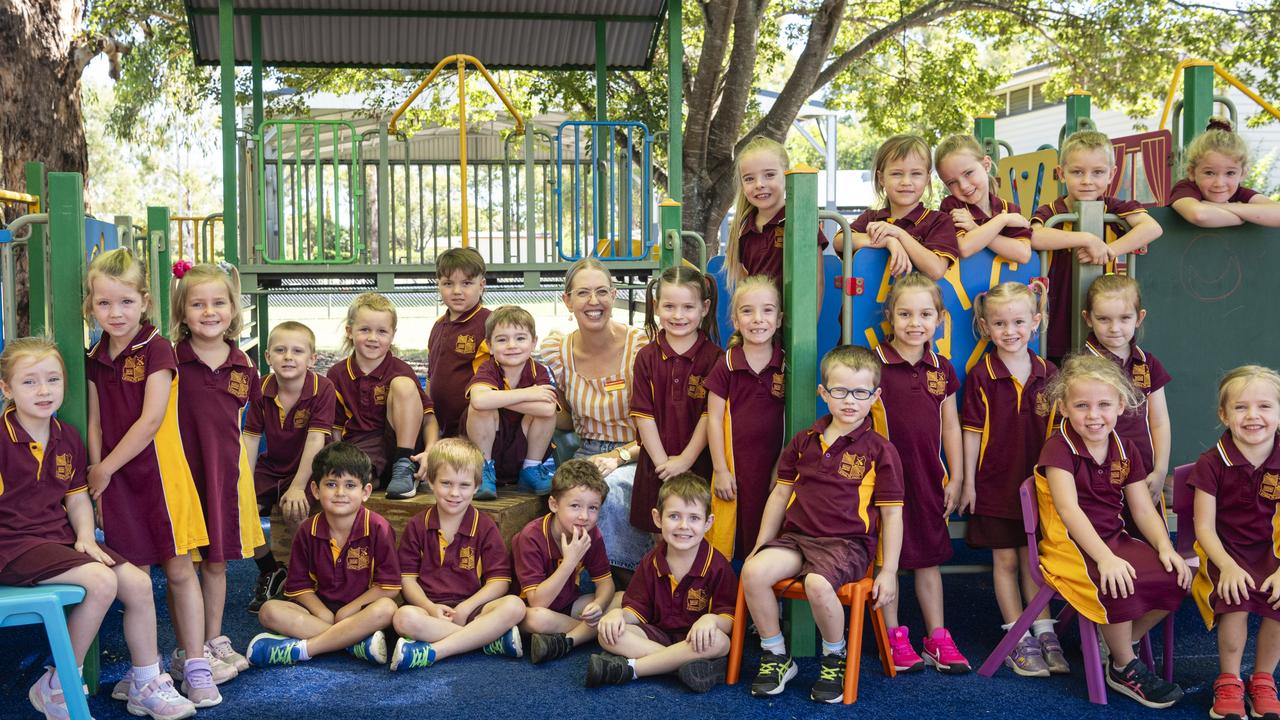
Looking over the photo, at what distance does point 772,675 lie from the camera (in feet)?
13.0

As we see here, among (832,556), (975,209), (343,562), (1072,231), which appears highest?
(975,209)

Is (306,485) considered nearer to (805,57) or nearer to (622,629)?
(622,629)

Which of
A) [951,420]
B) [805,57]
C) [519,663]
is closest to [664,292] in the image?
[951,420]

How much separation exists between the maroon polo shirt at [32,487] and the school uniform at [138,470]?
0.62ft

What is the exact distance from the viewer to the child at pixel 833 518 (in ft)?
12.9

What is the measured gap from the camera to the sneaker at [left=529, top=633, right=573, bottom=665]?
167 inches

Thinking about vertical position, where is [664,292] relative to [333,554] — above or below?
above

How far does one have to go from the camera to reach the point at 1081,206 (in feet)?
15.3

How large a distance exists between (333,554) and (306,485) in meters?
0.50

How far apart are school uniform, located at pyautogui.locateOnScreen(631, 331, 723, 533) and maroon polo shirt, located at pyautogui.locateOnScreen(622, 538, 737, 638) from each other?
0.50 meters

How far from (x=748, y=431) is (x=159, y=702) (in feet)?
7.50

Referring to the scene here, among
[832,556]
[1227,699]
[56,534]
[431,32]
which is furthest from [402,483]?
[431,32]

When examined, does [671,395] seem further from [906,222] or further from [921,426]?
[906,222]

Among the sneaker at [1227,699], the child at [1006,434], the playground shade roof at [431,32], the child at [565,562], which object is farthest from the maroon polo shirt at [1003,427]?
the playground shade roof at [431,32]
